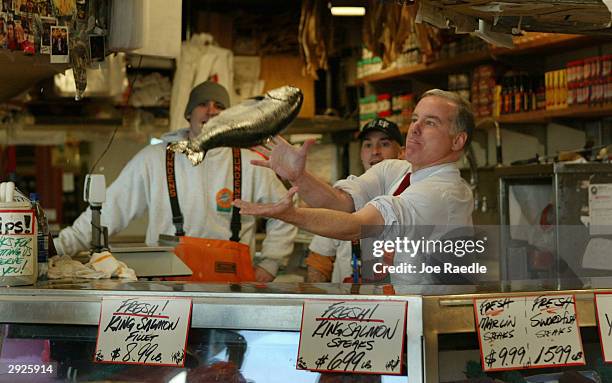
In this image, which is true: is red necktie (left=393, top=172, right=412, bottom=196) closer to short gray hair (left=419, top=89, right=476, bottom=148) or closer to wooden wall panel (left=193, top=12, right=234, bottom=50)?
short gray hair (left=419, top=89, right=476, bottom=148)

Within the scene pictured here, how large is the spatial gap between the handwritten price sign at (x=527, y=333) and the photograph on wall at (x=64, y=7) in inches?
60.0

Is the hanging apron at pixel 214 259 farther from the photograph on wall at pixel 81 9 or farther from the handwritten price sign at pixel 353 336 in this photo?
the handwritten price sign at pixel 353 336

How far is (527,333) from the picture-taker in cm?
192

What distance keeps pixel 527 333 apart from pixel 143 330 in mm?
855

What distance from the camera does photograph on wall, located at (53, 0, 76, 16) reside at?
2629mm

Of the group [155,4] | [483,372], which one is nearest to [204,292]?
[483,372]

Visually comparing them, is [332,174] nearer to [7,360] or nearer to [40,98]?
[40,98]

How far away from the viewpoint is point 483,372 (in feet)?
6.40

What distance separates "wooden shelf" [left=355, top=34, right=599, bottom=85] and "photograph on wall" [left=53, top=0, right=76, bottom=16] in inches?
114

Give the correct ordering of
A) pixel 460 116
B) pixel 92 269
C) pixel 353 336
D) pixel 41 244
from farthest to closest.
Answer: pixel 460 116 → pixel 92 269 → pixel 41 244 → pixel 353 336

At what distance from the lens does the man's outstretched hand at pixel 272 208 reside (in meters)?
2.15

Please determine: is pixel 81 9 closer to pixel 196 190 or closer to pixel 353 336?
pixel 353 336

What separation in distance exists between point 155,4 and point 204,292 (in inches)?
47.7

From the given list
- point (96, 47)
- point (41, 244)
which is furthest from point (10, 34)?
point (41, 244)
